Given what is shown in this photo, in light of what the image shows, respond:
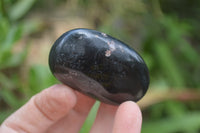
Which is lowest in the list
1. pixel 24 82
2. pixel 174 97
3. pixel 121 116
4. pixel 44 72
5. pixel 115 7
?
pixel 174 97

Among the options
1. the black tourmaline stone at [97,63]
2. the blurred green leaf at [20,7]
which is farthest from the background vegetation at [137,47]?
the black tourmaline stone at [97,63]

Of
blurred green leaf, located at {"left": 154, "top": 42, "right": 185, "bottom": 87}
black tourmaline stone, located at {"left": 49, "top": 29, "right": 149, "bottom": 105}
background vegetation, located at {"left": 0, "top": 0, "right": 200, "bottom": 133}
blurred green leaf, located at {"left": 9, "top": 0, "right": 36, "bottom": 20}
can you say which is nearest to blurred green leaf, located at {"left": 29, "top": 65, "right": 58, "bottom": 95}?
background vegetation, located at {"left": 0, "top": 0, "right": 200, "bottom": 133}

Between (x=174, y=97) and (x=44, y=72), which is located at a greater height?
(x=44, y=72)

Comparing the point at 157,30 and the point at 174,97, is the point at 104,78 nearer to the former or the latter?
the point at 174,97

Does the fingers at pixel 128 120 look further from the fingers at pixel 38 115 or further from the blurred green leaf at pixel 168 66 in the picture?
the blurred green leaf at pixel 168 66

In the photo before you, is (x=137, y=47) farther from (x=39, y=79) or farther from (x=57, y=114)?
(x=57, y=114)

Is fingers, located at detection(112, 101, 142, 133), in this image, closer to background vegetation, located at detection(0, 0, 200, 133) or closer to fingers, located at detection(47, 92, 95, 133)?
fingers, located at detection(47, 92, 95, 133)

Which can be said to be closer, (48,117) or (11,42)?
(48,117)

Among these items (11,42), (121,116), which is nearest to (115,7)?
(11,42)
